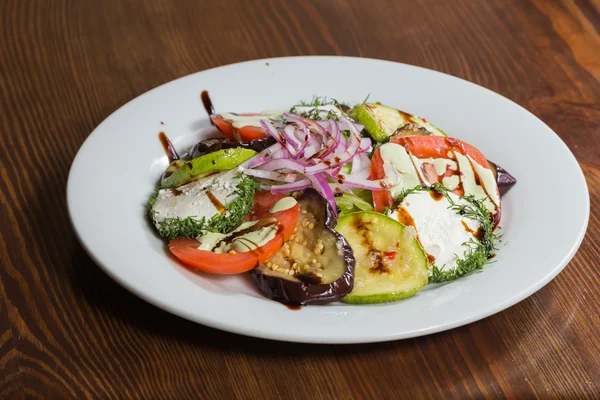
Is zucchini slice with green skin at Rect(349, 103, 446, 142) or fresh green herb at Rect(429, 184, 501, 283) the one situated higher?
zucchini slice with green skin at Rect(349, 103, 446, 142)

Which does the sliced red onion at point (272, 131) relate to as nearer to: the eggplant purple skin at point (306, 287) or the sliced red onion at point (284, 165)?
→ the sliced red onion at point (284, 165)

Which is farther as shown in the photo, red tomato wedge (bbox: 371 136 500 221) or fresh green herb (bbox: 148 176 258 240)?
red tomato wedge (bbox: 371 136 500 221)

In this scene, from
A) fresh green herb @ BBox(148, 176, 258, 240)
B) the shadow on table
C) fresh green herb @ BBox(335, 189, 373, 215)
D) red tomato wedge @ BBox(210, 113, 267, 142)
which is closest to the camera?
the shadow on table

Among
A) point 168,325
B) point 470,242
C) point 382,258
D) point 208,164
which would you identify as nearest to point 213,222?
point 208,164

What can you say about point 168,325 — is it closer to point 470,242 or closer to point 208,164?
point 208,164

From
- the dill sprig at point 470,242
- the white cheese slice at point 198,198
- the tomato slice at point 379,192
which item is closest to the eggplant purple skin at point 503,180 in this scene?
the dill sprig at point 470,242

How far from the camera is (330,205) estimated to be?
255 centimetres

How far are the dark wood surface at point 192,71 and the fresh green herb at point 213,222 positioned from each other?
0.28 m

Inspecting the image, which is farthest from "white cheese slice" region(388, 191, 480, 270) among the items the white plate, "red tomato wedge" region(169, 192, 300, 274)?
"red tomato wedge" region(169, 192, 300, 274)

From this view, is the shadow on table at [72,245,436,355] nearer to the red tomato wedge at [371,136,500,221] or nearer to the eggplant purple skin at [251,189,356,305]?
the eggplant purple skin at [251,189,356,305]

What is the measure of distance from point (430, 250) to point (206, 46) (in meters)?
2.16

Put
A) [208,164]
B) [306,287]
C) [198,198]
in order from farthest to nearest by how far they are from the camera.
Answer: [208,164] → [198,198] → [306,287]

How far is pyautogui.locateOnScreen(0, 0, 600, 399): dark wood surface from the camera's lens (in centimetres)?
218

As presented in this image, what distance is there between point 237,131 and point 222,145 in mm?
163
